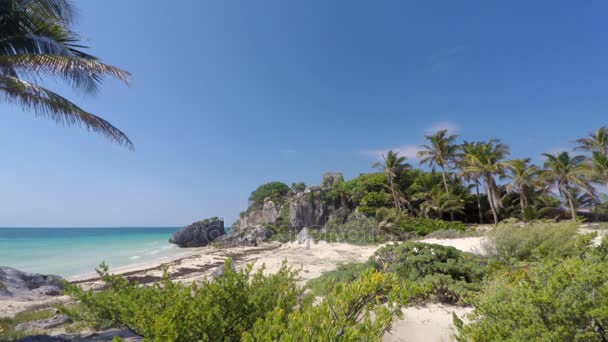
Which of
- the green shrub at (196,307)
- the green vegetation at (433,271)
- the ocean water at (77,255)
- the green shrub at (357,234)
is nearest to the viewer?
the green shrub at (196,307)

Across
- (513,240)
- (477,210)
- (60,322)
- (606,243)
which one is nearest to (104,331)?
(60,322)

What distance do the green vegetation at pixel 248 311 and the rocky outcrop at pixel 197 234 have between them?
1288 inches

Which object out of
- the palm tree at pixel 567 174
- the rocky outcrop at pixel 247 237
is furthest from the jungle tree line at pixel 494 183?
the rocky outcrop at pixel 247 237

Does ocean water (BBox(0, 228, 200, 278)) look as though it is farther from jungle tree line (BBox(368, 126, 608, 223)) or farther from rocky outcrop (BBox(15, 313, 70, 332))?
jungle tree line (BBox(368, 126, 608, 223))

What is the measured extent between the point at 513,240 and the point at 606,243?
451 cm

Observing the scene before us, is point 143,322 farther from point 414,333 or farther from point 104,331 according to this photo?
point 414,333

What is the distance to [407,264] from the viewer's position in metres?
5.79

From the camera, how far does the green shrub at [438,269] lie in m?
4.79

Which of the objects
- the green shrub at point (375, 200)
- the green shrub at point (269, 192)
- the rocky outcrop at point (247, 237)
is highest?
the green shrub at point (269, 192)

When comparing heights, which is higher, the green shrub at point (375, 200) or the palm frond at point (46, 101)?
the palm frond at point (46, 101)

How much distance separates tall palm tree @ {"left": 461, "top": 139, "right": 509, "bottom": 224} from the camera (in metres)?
21.3

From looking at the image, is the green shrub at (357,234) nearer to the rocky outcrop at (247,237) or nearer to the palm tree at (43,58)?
the rocky outcrop at (247,237)

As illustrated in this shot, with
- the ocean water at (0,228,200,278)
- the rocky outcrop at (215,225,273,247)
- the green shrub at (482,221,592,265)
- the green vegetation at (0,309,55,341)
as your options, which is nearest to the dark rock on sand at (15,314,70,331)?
the green vegetation at (0,309,55,341)

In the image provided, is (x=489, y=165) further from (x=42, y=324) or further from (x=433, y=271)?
(x=42, y=324)
